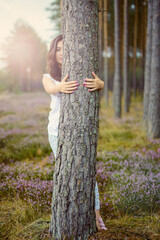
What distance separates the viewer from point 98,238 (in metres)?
2.11

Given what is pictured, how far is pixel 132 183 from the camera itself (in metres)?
3.12

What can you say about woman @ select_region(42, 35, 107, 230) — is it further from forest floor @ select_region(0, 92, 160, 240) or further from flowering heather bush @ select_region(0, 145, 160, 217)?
flowering heather bush @ select_region(0, 145, 160, 217)

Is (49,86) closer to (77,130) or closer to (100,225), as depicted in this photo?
(77,130)

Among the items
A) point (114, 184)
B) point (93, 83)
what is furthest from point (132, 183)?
point (93, 83)

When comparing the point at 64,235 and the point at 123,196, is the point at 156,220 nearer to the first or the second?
the point at 123,196

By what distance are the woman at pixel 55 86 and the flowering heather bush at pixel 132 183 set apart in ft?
1.82

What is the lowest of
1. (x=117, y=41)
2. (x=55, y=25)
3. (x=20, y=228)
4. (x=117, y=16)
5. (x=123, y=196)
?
(x=20, y=228)

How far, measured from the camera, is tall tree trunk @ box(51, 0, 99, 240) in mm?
2014

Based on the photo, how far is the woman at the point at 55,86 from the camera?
6.82 feet

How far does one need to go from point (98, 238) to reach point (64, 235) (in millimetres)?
393

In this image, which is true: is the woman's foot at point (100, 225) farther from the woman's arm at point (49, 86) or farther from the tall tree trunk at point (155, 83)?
the tall tree trunk at point (155, 83)

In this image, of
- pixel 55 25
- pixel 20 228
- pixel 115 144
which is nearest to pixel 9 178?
pixel 20 228

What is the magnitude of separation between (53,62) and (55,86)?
28.2 inches

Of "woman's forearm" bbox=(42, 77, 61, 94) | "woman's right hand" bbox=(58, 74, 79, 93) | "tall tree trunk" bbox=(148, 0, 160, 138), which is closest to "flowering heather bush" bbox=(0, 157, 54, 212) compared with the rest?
"woman's forearm" bbox=(42, 77, 61, 94)
